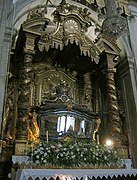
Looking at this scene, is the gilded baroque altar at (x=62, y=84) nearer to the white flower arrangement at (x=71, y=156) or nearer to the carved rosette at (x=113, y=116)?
the carved rosette at (x=113, y=116)

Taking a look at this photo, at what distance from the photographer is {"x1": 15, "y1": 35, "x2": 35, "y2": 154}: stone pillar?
4159mm

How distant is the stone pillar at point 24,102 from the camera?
13.6 ft

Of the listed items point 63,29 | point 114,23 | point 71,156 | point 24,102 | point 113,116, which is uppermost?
point 63,29

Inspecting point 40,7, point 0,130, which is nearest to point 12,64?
point 40,7

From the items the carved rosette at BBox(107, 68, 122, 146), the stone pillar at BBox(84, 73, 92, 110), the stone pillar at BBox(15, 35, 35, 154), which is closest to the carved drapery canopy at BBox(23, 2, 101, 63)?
the stone pillar at BBox(15, 35, 35, 154)

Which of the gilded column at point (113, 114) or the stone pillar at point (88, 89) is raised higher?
the stone pillar at point (88, 89)

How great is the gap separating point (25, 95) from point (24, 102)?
15cm

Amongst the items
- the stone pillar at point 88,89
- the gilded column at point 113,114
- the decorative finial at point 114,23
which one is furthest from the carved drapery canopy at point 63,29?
the decorative finial at point 114,23

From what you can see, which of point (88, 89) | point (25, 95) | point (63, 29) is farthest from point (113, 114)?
point (63, 29)

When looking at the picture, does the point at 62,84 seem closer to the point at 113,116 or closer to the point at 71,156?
the point at 113,116

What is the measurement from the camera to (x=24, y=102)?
15.0 ft

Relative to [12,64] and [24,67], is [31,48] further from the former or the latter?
[12,64]

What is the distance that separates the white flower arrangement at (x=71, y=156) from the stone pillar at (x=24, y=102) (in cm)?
39

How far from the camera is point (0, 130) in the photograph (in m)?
4.18
